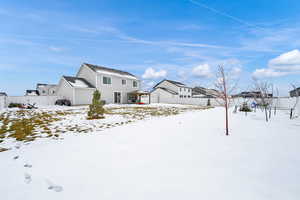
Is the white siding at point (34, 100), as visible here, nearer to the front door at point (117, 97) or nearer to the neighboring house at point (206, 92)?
the front door at point (117, 97)

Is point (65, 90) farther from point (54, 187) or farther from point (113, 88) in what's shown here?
point (54, 187)

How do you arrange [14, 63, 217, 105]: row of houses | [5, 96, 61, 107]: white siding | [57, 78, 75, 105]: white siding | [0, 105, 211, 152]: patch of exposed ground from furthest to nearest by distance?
[14, 63, 217, 105]: row of houses, [57, 78, 75, 105]: white siding, [5, 96, 61, 107]: white siding, [0, 105, 211, 152]: patch of exposed ground

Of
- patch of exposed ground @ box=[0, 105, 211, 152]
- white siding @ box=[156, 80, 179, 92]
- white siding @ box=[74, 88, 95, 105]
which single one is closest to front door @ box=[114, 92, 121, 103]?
white siding @ box=[74, 88, 95, 105]

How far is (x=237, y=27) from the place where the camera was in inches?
420

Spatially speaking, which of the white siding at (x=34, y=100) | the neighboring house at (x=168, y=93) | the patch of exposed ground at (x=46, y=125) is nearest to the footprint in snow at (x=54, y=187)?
the patch of exposed ground at (x=46, y=125)

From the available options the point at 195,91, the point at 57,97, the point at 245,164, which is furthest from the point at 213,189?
the point at 195,91

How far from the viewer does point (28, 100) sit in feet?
55.2

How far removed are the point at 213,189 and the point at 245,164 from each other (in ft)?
3.88

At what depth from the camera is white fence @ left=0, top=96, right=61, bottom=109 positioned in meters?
14.9

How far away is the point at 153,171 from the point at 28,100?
2212 cm

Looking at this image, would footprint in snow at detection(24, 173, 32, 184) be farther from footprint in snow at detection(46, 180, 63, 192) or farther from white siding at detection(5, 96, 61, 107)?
white siding at detection(5, 96, 61, 107)

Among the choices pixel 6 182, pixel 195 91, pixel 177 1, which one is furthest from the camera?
pixel 195 91

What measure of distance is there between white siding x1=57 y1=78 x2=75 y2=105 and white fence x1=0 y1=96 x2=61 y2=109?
1.01 metres

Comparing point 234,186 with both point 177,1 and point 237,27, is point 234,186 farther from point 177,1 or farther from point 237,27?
point 237,27
